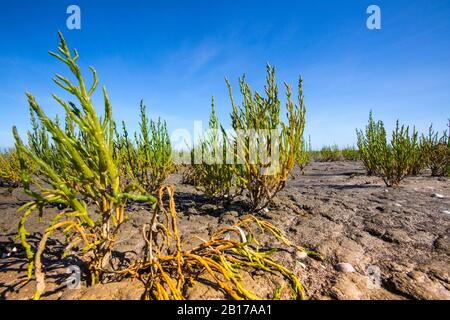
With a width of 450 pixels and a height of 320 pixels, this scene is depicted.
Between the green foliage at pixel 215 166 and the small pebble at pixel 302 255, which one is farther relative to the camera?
the green foliage at pixel 215 166

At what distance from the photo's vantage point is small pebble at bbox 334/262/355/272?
1539mm

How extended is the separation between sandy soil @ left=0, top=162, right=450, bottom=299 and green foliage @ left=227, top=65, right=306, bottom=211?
47 centimetres

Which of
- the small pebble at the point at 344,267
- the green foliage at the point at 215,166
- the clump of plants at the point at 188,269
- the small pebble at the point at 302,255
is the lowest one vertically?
the small pebble at the point at 344,267

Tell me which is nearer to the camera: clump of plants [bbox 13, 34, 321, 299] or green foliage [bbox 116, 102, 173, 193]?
clump of plants [bbox 13, 34, 321, 299]

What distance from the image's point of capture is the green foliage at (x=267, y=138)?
2590mm

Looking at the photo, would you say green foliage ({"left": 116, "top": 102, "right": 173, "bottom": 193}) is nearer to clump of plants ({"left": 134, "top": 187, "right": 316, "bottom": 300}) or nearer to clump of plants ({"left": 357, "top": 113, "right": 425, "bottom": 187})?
clump of plants ({"left": 134, "top": 187, "right": 316, "bottom": 300})

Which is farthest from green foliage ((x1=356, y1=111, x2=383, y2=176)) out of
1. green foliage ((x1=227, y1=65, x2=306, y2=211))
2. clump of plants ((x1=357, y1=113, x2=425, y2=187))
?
green foliage ((x1=227, y1=65, x2=306, y2=211))

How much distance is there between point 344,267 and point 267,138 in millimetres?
1520

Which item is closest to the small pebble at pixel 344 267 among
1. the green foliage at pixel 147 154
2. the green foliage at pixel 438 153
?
the green foliage at pixel 147 154

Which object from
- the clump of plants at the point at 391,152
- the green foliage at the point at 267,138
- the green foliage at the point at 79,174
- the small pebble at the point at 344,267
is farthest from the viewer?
the clump of plants at the point at 391,152

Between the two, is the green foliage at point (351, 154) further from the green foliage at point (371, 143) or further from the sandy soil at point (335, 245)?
the sandy soil at point (335, 245)
